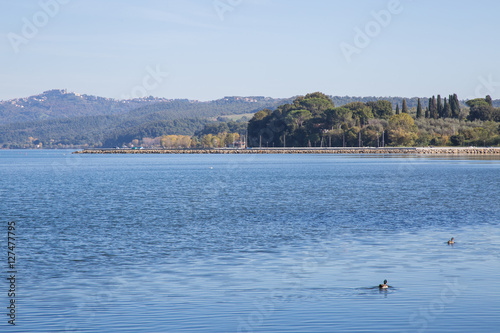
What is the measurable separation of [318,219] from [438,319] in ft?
64.9

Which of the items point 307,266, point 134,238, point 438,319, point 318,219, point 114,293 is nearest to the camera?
point 438,319

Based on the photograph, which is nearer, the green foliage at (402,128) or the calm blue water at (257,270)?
the calm blue water at (257,270)

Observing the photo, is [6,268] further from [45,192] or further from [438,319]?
[45,192]

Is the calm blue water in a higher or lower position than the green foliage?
lower

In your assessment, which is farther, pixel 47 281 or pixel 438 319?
pixel 47 281

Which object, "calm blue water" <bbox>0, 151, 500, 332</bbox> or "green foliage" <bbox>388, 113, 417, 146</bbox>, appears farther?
"green foliage" <bbox>388, 113, 417, 146</bbox>

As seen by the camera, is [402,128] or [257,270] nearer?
[257,270]

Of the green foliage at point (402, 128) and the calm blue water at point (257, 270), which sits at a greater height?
the green foliage at point (402, 128)

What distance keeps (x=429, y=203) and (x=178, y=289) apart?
30709 mm

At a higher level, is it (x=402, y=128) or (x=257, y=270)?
(x=402, y=128)

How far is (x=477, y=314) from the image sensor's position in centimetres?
1458

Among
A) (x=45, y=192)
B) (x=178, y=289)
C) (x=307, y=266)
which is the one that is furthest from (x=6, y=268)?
(x=45, y=192)

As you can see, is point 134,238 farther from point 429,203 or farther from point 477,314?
point 429,203

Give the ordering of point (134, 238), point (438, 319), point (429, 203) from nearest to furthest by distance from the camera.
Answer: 1. point (438, 319)
2. point (134, 238)
3. point (429, 203)
